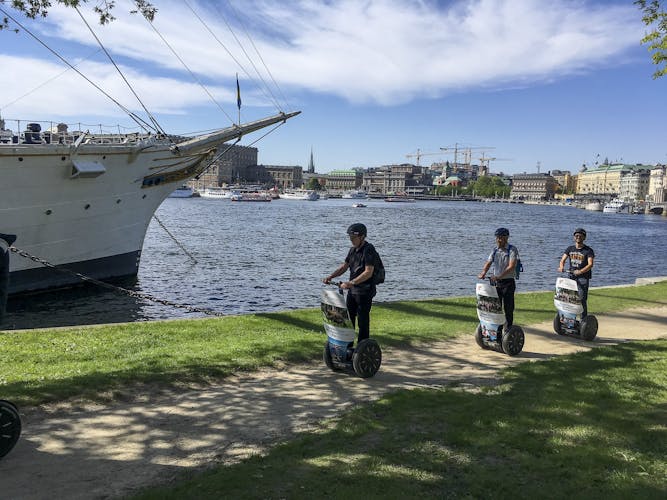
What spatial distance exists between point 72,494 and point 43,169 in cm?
1649

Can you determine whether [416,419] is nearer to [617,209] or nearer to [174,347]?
[174,347]

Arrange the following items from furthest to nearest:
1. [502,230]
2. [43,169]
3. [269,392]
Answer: [43,169], [502,230], [269,392]

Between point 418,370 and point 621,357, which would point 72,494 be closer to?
point 418,370

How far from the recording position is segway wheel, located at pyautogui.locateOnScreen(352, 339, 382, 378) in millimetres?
7520

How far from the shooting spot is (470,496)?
13.6 feet

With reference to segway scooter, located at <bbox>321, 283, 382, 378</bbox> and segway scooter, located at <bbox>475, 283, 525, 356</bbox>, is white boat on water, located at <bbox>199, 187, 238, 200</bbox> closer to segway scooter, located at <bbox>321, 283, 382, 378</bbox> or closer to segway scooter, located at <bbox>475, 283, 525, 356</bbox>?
segway scooter, located at <bbox>475, 283, 525, 356</bbox>

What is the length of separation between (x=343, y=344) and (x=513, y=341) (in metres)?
3.45

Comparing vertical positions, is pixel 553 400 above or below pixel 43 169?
below

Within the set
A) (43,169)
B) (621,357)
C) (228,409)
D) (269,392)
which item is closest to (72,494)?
(228,409)

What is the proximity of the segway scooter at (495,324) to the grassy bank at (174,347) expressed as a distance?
130 cm

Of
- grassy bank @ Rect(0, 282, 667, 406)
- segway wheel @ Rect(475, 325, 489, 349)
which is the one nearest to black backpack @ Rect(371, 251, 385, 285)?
grassy bank @ Rect(0, 282, 667, 406)

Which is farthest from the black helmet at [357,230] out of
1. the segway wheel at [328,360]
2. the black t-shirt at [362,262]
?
the segway wheel at [328,360]

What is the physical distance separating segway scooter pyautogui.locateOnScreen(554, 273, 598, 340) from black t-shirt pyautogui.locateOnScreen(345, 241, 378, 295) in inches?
206

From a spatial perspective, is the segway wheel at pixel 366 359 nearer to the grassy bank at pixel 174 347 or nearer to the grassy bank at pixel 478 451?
the grassy bank at pixel 478 451
